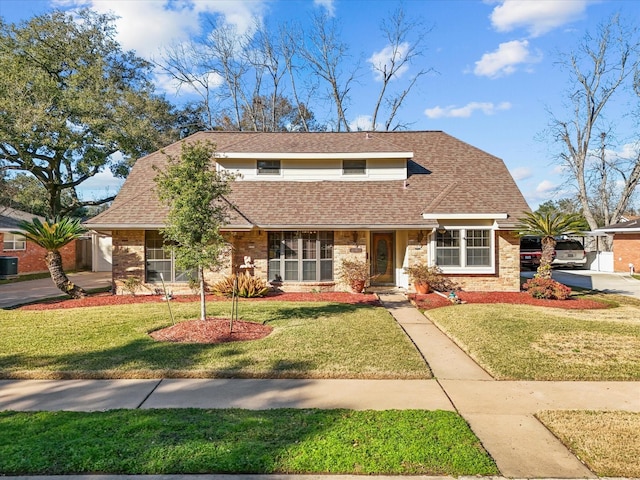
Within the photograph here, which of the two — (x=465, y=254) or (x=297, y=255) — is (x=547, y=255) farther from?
(x=297, y=255)

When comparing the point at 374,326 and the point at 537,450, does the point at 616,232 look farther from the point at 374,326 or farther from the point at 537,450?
the point at 537,450

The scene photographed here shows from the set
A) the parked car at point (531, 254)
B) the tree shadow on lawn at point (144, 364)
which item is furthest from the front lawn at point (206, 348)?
the parked car at point (531, 254)

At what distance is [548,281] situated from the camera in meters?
13.3

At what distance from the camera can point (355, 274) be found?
13.9 metres

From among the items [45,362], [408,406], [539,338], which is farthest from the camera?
[539,338]

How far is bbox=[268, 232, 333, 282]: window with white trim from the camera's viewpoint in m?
14.3

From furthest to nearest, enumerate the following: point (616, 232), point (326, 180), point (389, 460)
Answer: point (616, 232)
point (326, 180)
point (389, 460)

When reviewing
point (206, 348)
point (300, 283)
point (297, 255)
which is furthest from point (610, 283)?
point (206, 348)

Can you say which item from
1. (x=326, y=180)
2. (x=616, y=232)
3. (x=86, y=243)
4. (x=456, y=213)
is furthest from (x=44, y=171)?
(x=616, y=232)

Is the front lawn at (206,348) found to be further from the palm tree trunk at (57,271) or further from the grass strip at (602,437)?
the palm tree trunk at (57,271)

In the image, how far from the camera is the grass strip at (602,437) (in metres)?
3.64

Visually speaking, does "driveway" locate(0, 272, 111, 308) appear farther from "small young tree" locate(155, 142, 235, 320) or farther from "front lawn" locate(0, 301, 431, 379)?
"small young tree" locate(155, 142, 235, 320)

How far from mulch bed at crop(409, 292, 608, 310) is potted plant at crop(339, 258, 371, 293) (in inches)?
66.9

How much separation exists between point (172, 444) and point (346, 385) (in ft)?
8.49
